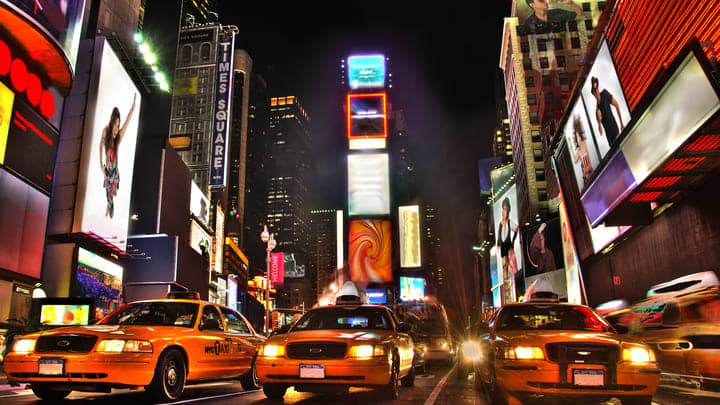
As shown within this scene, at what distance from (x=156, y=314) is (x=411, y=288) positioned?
67717 millimetres

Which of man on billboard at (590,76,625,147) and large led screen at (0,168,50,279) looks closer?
man on billboard at (590,76,625,147)

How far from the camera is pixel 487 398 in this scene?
26.8ft

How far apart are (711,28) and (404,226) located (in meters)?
64.5

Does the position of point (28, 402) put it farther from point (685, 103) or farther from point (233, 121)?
point (233, 121)

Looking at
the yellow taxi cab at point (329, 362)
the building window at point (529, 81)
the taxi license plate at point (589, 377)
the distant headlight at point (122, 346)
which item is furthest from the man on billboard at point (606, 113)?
the building window at point (529, 81)

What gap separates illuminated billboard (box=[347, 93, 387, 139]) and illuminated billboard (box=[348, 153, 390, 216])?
3.01 meters

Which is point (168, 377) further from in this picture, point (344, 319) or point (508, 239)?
point (508, 239)

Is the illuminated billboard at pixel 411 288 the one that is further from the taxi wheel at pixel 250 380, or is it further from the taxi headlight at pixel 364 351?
the taxi headlight at pixel 364 351

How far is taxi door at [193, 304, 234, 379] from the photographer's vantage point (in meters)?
7.92

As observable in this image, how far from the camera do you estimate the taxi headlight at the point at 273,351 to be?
706 cm

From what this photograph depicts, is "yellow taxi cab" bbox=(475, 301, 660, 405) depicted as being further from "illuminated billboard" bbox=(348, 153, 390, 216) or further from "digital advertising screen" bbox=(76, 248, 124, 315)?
"illuminated billboard" bbox=(348, 153, 390, 216)

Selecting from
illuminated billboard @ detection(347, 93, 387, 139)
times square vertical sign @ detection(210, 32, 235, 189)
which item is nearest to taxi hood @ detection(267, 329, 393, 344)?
times square vertical sign @ detection(210, 32, 235, 189)

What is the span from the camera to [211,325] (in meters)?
8.34

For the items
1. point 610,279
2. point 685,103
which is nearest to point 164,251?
point 610,279
